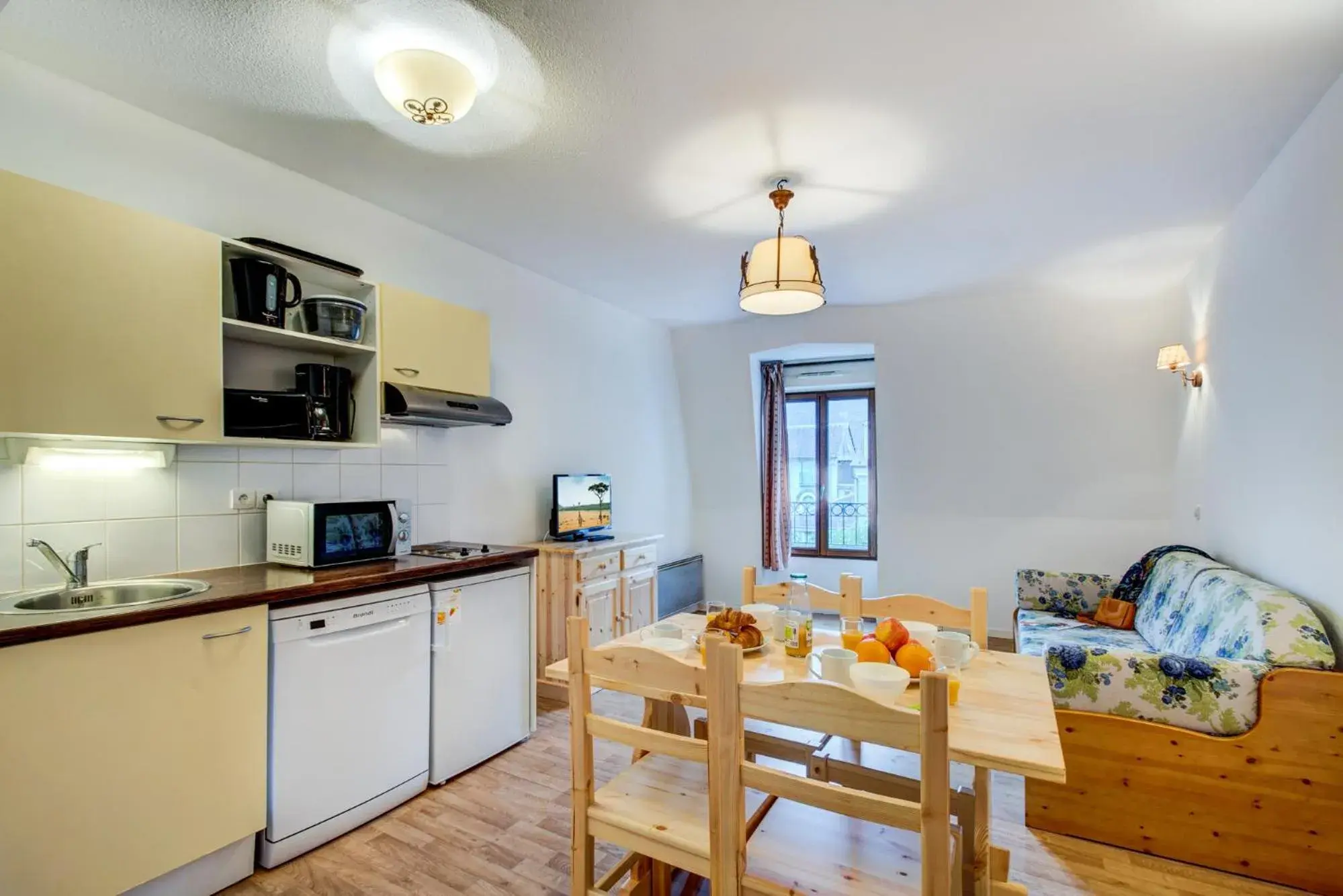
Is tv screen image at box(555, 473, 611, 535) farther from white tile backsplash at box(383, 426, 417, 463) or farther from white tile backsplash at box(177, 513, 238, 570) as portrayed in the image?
white tile backsplash at box(177, 513, 238, 570)

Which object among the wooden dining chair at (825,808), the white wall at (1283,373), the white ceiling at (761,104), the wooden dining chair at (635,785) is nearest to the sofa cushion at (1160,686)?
the white wall at (1283,373)

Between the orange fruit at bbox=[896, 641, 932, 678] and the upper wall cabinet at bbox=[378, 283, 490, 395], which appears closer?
the orange fruit at bbox=[896, 641, 932, 678]

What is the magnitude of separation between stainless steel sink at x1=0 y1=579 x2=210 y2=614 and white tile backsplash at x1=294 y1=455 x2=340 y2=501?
58 cm

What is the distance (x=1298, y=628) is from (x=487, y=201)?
3617 mm

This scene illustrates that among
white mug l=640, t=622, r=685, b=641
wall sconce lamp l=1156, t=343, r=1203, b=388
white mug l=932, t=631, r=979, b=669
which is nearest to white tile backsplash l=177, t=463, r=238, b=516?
white mug l=640, t=622, r=685, b=641

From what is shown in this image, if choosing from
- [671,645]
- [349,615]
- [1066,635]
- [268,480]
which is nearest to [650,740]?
[671,645]

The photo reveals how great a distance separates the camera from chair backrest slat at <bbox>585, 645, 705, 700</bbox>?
1343mm

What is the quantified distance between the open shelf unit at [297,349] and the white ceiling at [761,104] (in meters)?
0.47

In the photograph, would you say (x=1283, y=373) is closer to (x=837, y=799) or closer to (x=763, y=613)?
(x=763, y=613)

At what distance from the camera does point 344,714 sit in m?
2.21

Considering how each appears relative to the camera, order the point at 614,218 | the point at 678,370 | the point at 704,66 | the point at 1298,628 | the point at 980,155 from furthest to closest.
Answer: the point at 678,370 < the point at 614,218 < the point at 980,155 < the point at 1298,628 < the point at 704,66

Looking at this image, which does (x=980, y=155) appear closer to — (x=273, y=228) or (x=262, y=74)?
(x=262, y=74)

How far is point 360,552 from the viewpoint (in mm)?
2545

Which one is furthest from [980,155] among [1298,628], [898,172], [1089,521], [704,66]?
[1089,521]
